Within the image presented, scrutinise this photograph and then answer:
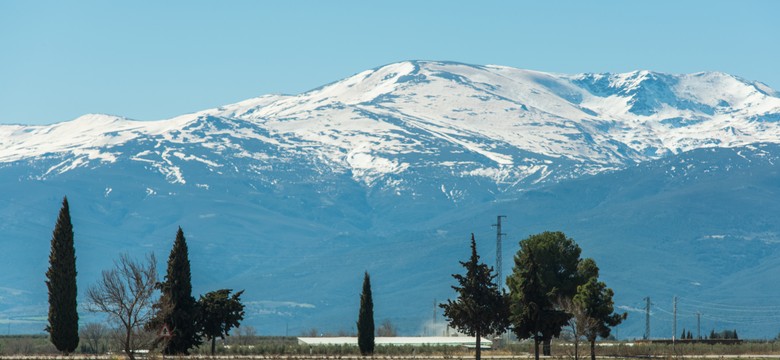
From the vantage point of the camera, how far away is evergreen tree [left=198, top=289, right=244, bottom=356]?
361ft

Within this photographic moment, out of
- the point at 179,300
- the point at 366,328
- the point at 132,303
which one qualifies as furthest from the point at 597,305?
the point at 132,303

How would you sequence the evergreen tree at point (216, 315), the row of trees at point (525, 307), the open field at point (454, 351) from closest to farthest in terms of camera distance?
the row of trees at point (525, 307) < the evergreen tree at point (216, 315) < the open field at point (454, 351)

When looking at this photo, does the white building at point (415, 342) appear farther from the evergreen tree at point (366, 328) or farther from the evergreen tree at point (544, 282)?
the evergreen tree at point (366, 328)

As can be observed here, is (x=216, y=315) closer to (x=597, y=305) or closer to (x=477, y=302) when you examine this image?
(x=477, y=302)

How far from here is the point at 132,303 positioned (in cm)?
8919

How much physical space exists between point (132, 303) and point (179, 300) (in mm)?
12754

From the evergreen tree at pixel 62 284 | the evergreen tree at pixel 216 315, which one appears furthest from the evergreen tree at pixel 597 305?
the evergreen tree at pixel 62 284

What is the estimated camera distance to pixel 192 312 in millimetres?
102688

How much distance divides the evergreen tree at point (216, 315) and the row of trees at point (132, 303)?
20 centimetres

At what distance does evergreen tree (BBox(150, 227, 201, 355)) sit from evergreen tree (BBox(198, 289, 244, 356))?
518 centimetres

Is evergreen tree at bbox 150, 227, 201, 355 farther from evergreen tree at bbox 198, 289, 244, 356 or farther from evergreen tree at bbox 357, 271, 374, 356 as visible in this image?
evergreen tree at bbox 357, 271, 374, 356

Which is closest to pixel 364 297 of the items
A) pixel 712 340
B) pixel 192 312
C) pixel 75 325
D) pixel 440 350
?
pixel 440 350

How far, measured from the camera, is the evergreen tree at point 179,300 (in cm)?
10094

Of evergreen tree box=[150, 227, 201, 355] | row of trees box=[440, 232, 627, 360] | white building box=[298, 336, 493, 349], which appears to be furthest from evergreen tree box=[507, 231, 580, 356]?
evergreen tree box=[150, 227, 201, 355]
